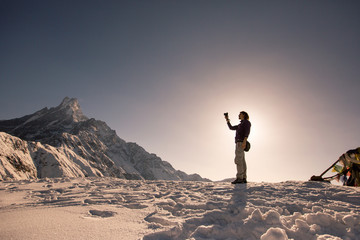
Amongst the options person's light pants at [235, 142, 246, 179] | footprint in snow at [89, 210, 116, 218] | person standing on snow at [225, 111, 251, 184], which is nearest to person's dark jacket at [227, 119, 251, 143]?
person standing on snow at [225, 111, 251, 184]

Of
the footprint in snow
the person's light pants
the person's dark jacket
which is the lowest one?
the footprint in snow

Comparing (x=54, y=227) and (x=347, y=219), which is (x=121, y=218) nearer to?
(x=54, y=227)

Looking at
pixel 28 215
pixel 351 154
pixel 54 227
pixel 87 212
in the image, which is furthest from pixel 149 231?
pixel 351 154

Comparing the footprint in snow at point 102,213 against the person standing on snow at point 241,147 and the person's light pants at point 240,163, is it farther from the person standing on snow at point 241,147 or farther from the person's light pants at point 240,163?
the person's light pants at point 240,163

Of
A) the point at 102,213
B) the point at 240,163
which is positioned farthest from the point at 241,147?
the point at 102,213

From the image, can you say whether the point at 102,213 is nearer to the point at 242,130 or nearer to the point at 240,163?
the point at 240,163

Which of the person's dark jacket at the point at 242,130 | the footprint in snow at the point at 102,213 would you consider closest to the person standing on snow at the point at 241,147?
the person's dark jacket at the point at 242,130

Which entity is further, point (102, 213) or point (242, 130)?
point (242, 130)

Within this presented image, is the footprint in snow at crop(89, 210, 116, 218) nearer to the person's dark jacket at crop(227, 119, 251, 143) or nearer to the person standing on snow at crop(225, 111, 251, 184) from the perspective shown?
the person standing on snow at crop(225, 111, 251, 184)

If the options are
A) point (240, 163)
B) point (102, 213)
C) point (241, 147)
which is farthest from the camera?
point (241, 147)

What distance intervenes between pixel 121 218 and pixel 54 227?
37.4 inches

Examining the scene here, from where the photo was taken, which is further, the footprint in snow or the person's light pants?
the person's light pants

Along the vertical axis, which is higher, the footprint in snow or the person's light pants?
the person's light pants

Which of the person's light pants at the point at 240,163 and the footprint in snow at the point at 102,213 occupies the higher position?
the person's light pants at the point at 240,163
